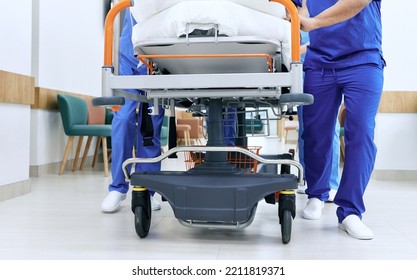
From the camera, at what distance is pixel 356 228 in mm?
1816

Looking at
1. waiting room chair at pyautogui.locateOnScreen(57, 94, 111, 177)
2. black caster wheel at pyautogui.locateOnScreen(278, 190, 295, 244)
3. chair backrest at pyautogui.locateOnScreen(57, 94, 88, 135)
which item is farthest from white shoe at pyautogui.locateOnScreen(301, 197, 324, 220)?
chair backrest at pyautogui.locateOnScreen(57, 94, 88, 135)

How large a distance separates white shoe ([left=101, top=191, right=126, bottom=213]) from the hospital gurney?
56 cm

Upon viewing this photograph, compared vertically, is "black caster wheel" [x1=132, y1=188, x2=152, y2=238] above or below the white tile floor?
above

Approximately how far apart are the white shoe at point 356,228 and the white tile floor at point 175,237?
0.11 ft

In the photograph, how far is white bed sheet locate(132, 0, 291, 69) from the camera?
1373mm

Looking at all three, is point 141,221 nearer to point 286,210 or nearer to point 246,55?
point 286,210

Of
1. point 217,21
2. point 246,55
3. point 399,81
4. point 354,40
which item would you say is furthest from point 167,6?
point 399,81

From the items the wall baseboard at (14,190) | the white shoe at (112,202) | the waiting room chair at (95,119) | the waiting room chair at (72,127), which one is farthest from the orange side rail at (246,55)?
the waiting room chair at (95,119)

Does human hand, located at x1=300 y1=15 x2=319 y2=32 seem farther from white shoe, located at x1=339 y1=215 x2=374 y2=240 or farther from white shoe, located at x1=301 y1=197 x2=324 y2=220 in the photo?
white shoe, located at x1=301 y1=197 x2=324 y2=220

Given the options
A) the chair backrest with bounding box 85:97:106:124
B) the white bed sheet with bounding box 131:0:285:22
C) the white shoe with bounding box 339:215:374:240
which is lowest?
the white shoe with bounding box 339:215:374:240
